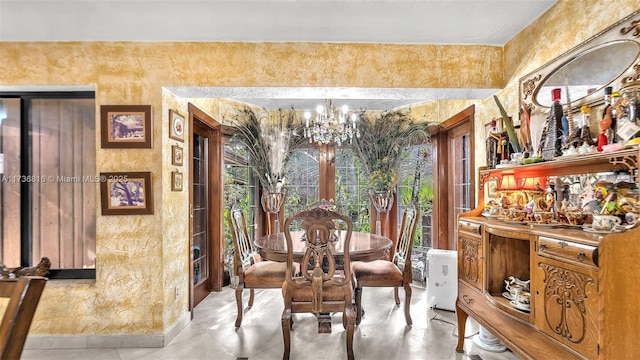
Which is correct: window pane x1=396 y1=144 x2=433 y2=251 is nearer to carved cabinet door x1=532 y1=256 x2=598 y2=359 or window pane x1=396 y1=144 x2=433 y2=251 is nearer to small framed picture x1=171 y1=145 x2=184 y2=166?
carved cabinet door x1=532 y1=256 x2=598 y2=359

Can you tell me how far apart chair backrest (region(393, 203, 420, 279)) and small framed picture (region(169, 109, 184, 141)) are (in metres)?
2.41

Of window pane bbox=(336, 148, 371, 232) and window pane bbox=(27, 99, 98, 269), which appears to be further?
window pane bbox=(336, 148, 371, 232)

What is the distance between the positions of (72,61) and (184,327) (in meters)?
2.58

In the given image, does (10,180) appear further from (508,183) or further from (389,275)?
(508,183)

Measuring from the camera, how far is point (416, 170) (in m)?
4.13

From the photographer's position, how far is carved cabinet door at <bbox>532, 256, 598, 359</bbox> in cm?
127

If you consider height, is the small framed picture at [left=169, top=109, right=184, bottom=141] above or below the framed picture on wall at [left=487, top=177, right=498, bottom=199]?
above

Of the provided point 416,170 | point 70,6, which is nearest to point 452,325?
point 416,170

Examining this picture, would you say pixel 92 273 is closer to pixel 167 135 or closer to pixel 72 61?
pixel 167 135

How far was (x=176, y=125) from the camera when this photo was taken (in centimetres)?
275

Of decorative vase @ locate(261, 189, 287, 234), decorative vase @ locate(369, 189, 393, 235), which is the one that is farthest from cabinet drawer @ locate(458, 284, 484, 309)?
decorative vase @ locate(261, 189, 287, 234)

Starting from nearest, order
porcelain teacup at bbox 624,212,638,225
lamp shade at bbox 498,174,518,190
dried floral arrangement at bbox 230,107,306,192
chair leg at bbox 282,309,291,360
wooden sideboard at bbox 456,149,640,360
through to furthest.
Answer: wooden sideboard at bbox 456,149,640,360
porcelain teacup at bbox 624,212,638,225
chair leg at bbox 282,309,291,360
lamp shade at bbox 498,174,518,190
dried floral arrangement at bbox 230,107,306,192

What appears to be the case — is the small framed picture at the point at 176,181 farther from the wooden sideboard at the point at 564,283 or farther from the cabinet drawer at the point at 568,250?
the cabinet drawer at the point at 568,250

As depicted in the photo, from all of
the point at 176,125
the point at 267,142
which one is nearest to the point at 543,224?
the point at 176,125
